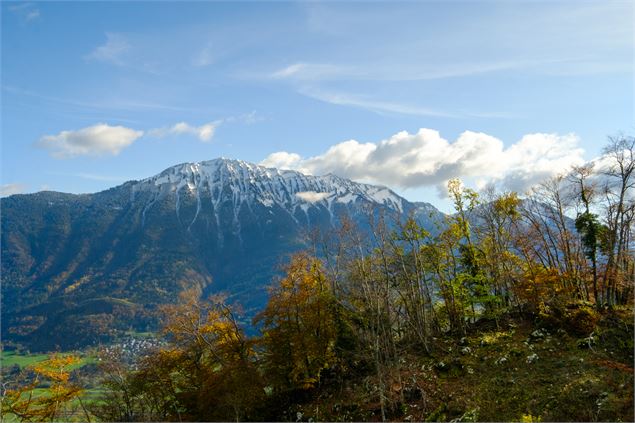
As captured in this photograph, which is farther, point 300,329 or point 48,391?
point 300,329

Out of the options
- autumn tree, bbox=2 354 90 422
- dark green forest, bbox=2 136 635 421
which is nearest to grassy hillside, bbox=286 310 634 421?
dark green forest, bbox=2 136 635 421

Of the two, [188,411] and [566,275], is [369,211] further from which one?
[188,411]

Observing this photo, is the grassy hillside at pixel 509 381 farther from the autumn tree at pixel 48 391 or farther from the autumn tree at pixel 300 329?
the autumn tree at pixel 48 391

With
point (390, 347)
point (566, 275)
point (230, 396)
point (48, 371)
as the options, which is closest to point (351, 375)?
point (390, 347)

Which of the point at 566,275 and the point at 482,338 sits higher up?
the point at 566,275

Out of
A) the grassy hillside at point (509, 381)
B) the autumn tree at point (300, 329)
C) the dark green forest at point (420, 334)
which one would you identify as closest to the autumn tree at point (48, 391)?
the dark green forest at point (420, 334)

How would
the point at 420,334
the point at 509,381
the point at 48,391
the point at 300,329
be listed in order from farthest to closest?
1. the point at 300,329
2. the point at 48,391
3. the point at 420,334
4. the point at 509,381

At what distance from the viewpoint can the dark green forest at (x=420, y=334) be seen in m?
32.8

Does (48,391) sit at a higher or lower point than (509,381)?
lower

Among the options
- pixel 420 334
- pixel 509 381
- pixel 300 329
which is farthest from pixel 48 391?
pixel 509 381

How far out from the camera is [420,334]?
40094 millimetres

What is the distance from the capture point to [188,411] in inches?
1861

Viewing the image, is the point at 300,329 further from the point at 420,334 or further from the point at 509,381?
the point at 509,381

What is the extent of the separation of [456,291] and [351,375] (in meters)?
13.8
